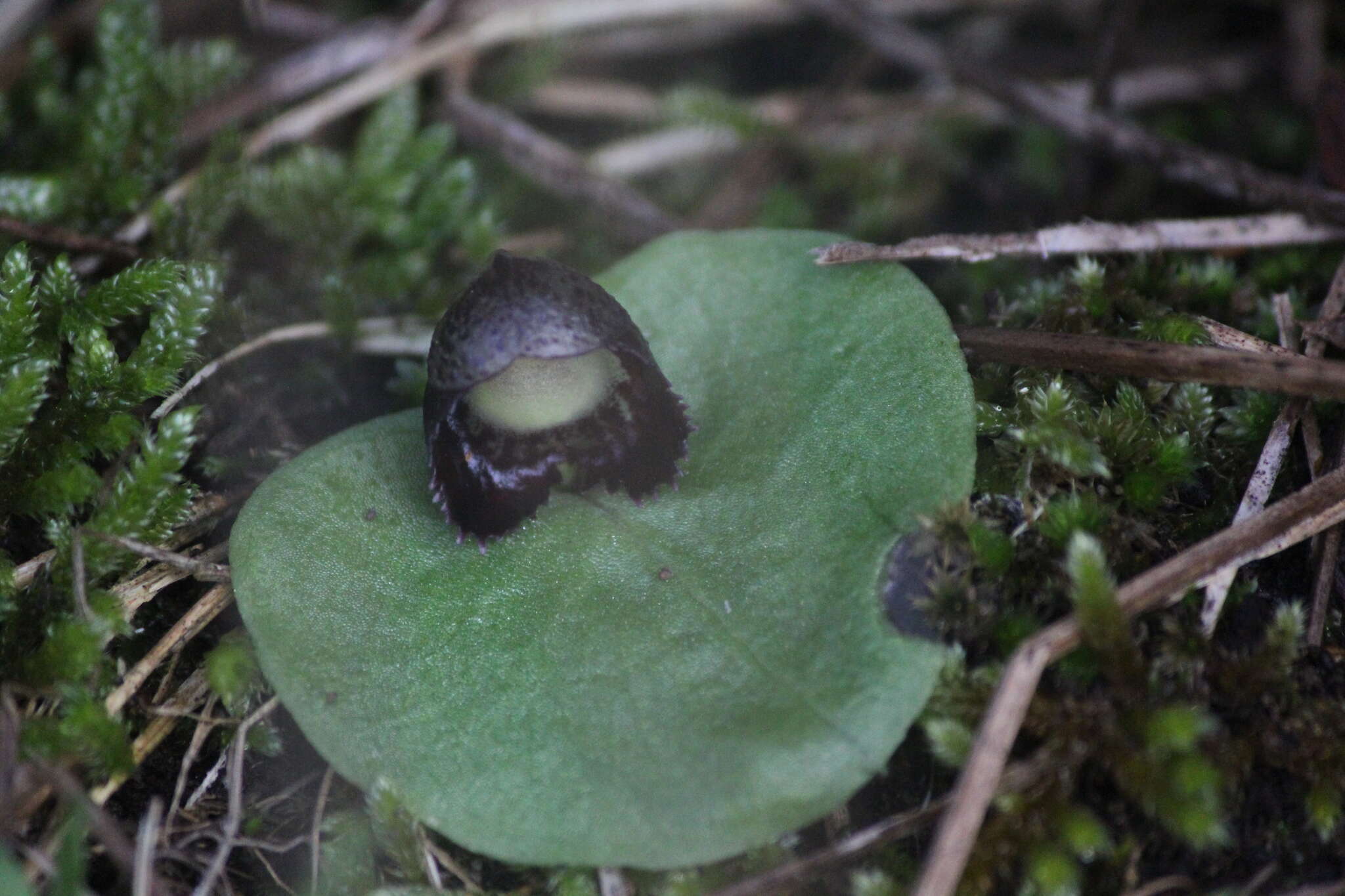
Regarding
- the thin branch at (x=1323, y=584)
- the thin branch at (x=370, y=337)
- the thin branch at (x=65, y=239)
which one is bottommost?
the thin branch at (x=1323, y=584)

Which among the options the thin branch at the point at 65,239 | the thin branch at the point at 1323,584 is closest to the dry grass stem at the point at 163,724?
the thin branch at the point at 65,239

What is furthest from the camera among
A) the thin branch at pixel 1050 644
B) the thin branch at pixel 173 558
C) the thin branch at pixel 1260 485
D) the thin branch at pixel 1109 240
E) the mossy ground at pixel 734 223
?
the thin branch at pixel 1109 240

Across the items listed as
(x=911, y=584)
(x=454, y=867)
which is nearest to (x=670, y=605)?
(x=911, y=584)

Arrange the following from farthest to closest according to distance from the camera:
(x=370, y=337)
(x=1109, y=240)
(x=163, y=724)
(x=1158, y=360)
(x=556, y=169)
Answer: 1. (x=556, y=169)
2. (x=370, y=337)
3. (x=1109, y=240)
4. (x=1158, y=360)
5. (x=163, y=724)

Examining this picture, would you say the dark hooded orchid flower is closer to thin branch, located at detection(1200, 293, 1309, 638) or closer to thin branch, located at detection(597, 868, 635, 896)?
thin branch, located at detection(597, 868, 635, 896)

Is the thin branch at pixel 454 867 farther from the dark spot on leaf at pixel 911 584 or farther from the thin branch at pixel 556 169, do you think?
the thin branch at pixel 556 169

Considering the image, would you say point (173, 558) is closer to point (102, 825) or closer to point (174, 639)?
point (174, 639)
